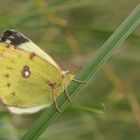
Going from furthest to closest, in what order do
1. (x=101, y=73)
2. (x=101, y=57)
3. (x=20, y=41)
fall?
(x=101, y=73) < (x=20, y=41) < (x=101, y=57)

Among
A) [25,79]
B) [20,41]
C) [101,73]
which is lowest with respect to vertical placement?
[101,73]

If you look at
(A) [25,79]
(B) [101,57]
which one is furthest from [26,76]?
(B) [101,57]

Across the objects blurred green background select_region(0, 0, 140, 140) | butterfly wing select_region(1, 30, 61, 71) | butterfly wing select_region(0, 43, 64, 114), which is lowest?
blurred green background select_region(0, 0, 140, 140)

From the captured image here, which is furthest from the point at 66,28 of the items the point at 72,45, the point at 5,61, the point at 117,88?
the point at 5,61

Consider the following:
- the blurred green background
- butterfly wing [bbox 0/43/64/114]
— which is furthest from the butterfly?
the blurred green background

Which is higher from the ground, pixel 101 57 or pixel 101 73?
pixel 101 57

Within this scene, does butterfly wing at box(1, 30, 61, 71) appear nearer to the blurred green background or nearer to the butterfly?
the butterfly

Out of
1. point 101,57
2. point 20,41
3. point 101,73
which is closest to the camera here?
point 101,57

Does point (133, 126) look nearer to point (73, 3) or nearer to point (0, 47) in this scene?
point (73, 3)

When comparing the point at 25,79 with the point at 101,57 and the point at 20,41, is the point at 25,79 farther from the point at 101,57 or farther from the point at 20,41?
the point at 101,57
